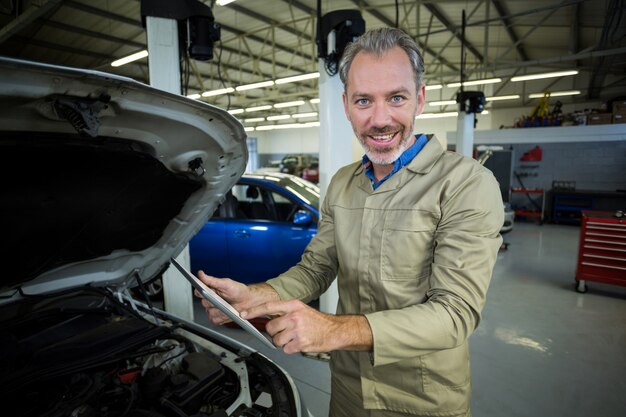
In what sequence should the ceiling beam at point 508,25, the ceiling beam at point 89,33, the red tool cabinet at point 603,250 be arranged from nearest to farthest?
1. the red tool cabinet at point 603,250
2. the ceiling beam at point 508,25
3. the ceiling beam at point 89,33

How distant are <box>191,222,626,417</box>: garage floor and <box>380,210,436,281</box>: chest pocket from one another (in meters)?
1.50

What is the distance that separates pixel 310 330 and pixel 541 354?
9.27ft

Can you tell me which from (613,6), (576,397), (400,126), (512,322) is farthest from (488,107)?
(400,126)

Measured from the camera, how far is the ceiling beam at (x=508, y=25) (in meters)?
7.30

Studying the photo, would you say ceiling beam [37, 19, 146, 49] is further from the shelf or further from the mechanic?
the mechanic

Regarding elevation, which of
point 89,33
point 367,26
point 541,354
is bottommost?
point 541,354

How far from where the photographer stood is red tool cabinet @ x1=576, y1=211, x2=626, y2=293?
3.79 meters

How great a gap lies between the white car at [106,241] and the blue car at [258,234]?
5.92 ft

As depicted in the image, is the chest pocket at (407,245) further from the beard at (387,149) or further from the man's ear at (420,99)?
the man's ear at (420,99)

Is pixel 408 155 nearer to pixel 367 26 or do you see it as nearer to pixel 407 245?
pixel 407 245

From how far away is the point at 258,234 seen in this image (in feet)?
10.9

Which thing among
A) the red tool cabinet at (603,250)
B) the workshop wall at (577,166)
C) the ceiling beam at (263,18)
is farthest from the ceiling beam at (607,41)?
the ceiling beam at (263,18)

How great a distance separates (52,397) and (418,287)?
1061 mm

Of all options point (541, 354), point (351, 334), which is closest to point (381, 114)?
point (351, 334)
